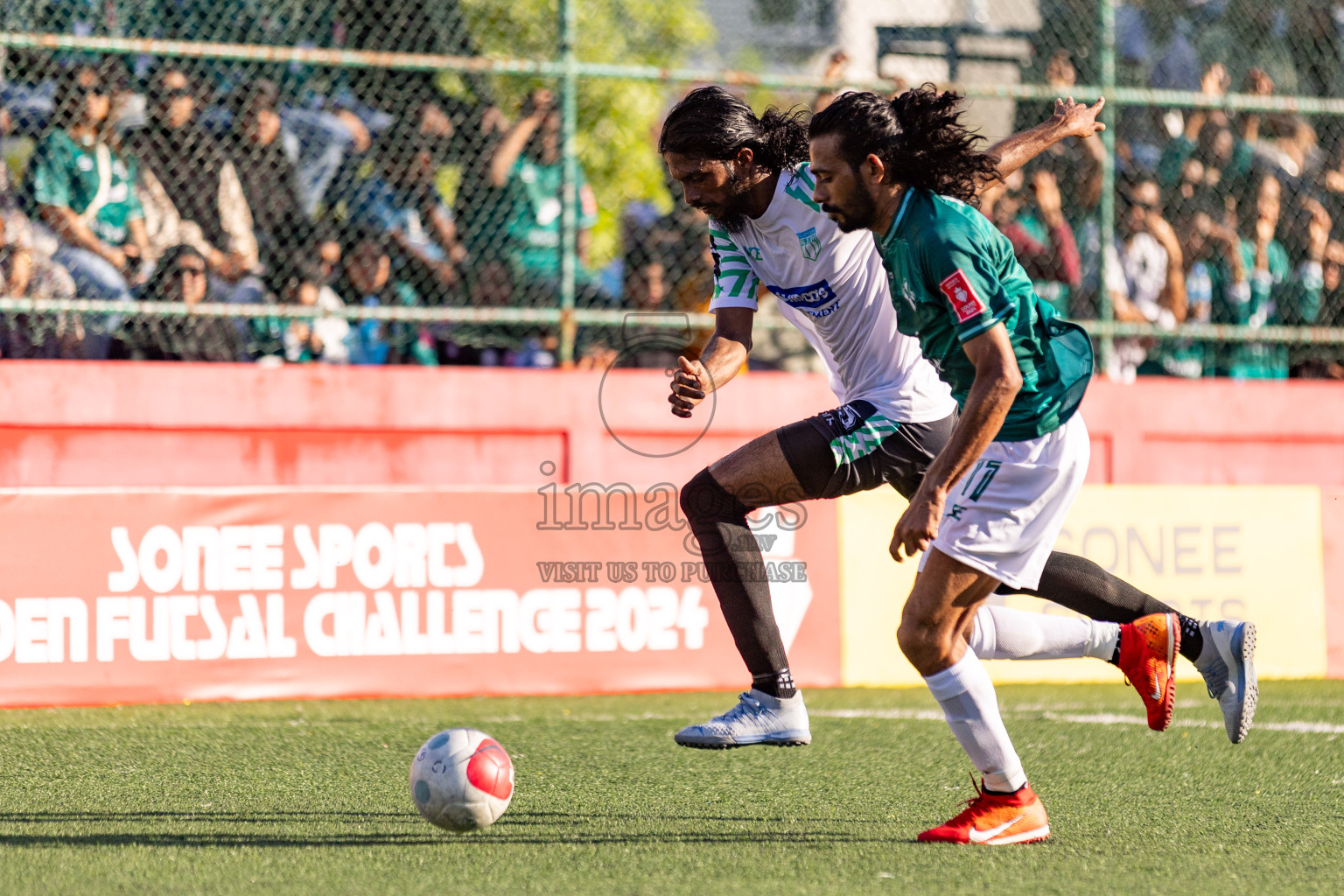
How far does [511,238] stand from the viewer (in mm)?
9219

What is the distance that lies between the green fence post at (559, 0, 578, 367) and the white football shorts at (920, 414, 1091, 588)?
516 centimetres

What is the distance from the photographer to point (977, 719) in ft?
14.0

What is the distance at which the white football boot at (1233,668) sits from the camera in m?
4.72

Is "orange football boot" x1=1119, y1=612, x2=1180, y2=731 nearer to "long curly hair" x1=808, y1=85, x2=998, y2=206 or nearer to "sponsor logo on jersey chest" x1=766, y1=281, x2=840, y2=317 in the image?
"sponsor logo on jersey chest" x1=766, y1=281, x2=840, y2=317

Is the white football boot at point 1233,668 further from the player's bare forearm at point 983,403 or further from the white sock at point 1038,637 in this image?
the player's bare forearm at point 983,403

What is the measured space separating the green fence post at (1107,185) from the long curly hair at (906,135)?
5977mm

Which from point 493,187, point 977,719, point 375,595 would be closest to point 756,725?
point 977,719

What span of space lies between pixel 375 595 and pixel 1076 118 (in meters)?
4.18

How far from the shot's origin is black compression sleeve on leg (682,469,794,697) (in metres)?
5.09

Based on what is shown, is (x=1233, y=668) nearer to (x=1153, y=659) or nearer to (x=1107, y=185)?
(x=1153, y=659)

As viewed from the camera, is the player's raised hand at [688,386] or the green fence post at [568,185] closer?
the player's raised hand at [688,386]

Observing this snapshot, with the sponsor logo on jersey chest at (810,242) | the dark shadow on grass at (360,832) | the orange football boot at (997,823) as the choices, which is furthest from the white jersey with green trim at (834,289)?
the dark shadow on grass at (360,832)

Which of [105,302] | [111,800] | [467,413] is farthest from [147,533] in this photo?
[111,800]

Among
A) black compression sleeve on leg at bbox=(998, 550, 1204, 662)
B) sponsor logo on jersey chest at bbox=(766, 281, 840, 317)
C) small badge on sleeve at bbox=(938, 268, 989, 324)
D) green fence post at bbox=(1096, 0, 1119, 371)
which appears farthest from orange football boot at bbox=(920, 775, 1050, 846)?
green fence post at bbox=(1096, 0, 1119, 371)
